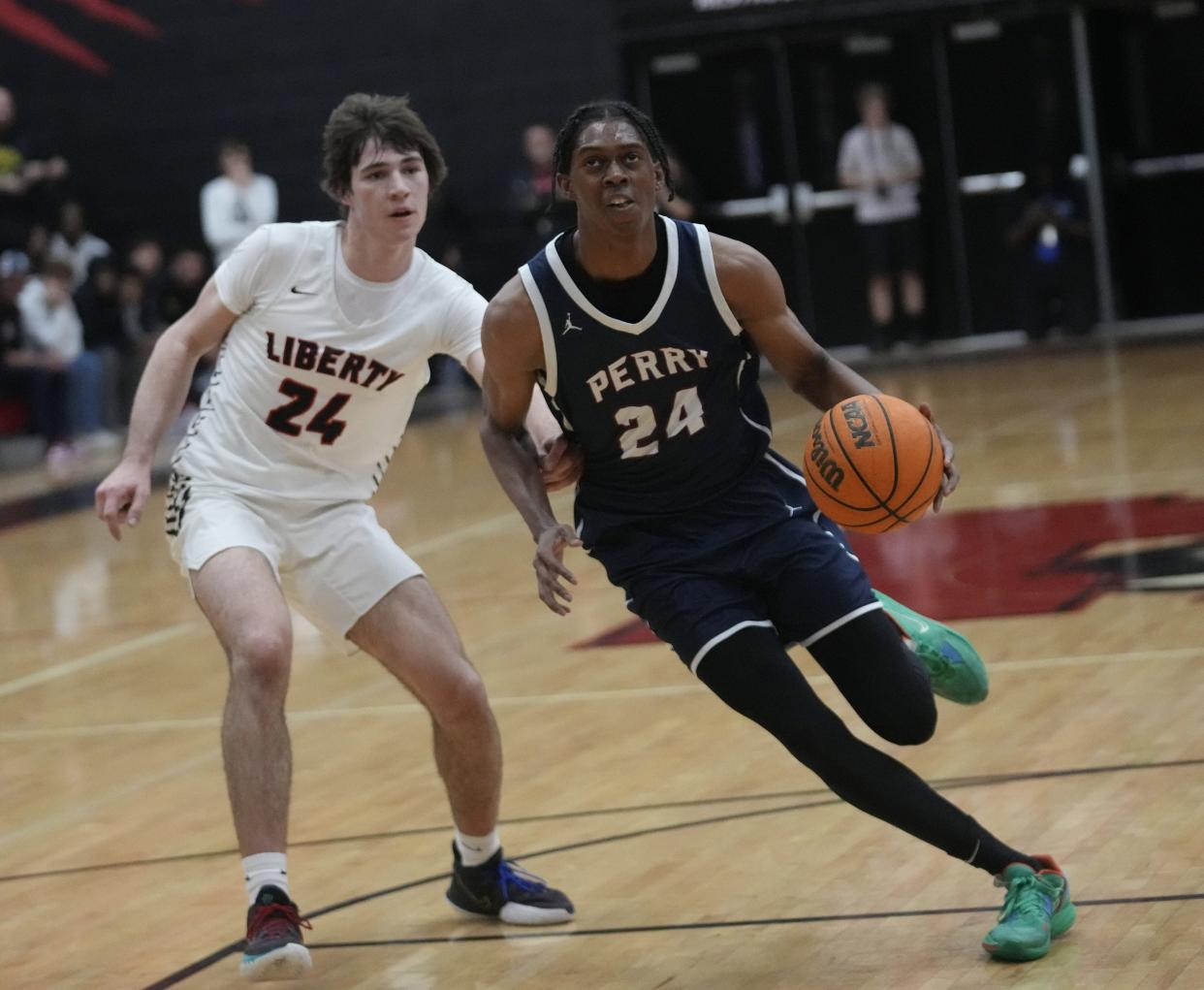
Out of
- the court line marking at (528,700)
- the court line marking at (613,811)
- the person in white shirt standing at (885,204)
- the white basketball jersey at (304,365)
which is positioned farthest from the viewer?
the person in white shirt standing at (885,204)

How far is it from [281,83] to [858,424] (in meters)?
15.1

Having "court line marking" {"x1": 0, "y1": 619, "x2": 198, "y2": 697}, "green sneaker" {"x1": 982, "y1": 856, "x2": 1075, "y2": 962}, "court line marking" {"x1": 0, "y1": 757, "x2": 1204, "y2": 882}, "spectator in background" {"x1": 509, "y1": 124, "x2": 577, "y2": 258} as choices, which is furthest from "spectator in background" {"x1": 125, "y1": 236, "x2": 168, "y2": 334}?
"green sneaker" {"x1": 982, "y1": 856, "x2": 1075, "y2": 962}

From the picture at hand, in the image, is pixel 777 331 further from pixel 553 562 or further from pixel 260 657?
pixel 260 657

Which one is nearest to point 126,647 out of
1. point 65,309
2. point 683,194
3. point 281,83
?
point 65,309

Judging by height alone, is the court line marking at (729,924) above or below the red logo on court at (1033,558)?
above

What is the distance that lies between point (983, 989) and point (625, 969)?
77 cm

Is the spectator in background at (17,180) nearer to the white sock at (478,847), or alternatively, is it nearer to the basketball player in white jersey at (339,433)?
the basketball player in white jersey at (339,433)

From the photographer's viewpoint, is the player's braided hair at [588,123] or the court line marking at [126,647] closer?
the player's braided hair at [588,123]

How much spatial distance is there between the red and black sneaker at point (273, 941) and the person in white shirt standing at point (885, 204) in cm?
1379

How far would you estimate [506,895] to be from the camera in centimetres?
450

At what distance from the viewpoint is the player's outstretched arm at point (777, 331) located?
397cm

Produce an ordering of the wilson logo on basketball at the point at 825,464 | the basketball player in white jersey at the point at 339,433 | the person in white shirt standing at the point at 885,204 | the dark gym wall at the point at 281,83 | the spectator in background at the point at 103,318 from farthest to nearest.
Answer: the dark gym wall at the point at 281,83 < the person in white shirt standing at the point at 885,204 < the spectator in background at the point at 103,318 < the basketball player in white jersey at the point at 339,433 < the wilson logo on basketball at the point at 825,464

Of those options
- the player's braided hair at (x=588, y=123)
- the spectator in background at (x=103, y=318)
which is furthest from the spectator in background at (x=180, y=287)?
the player's braided hair at (x=588, y=123)

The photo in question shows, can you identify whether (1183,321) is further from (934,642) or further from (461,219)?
(934,642)
